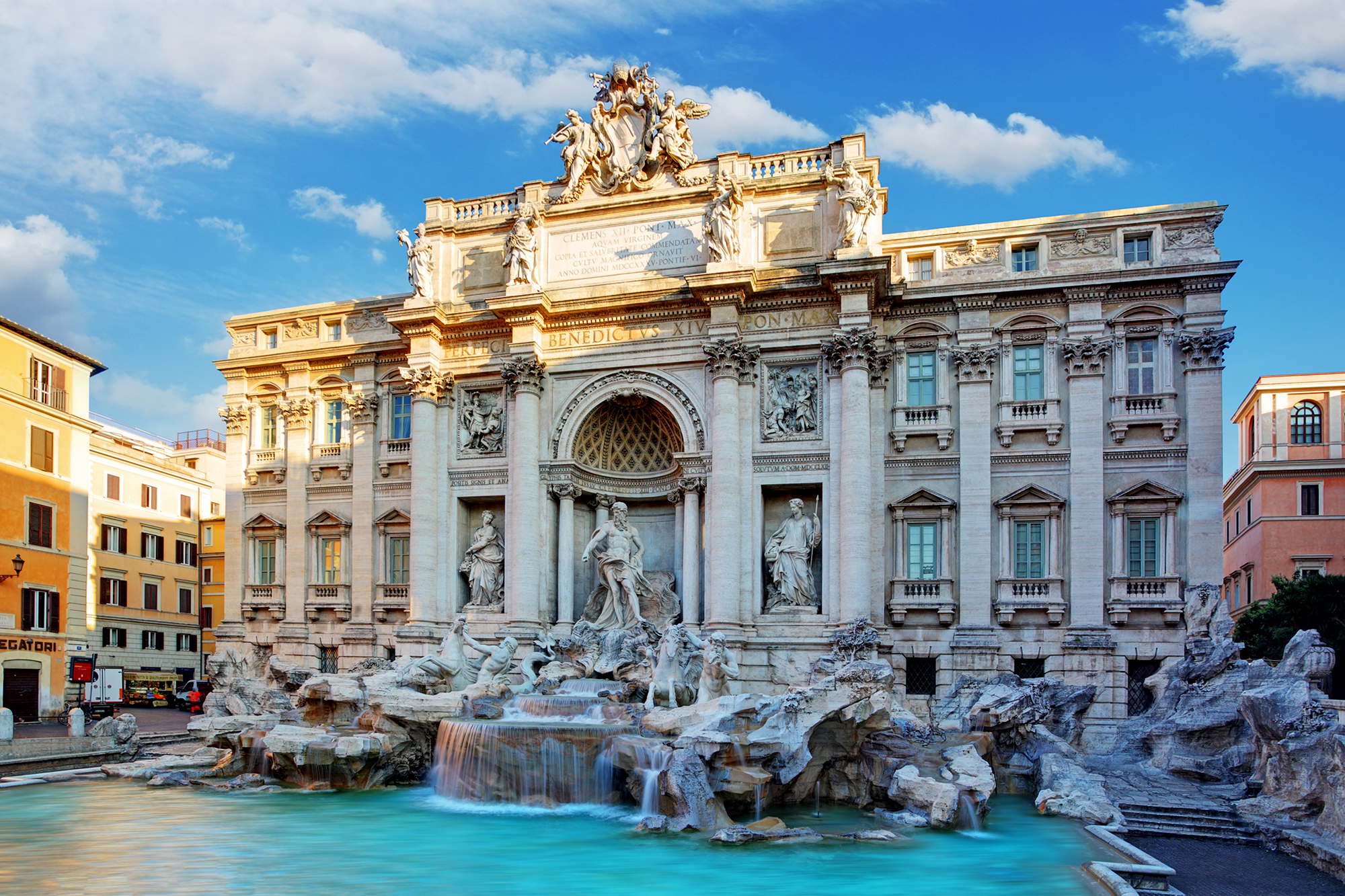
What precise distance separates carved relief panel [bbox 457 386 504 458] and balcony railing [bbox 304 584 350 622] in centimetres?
569

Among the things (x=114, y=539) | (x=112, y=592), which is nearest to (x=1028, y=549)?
(x=112, y=592)

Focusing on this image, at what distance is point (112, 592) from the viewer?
43.5 meters

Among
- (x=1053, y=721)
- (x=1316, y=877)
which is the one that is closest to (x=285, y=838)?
(x=1316, y=877)

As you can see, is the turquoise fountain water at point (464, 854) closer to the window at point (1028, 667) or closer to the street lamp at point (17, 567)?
the window at point (1028, 667)

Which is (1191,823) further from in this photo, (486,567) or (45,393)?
(45,393)

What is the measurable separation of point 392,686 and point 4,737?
859cm

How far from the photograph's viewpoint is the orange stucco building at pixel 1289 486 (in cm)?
4331

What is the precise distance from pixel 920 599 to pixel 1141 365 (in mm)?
7849

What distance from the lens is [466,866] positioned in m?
14.1

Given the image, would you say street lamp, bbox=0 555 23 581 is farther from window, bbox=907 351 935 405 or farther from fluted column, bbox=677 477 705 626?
window, bbox=907 351 935 405

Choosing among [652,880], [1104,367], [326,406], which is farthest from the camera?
[326,406]

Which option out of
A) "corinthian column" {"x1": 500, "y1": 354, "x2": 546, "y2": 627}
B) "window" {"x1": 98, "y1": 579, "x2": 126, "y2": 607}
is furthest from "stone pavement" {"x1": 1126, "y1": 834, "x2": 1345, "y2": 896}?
"window" {"x1": 98, "y1": 579, "x2": 126, "y2": 607}

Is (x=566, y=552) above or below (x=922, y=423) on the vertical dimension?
below

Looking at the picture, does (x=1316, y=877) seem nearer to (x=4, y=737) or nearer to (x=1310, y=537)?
(x=4, y=737)
